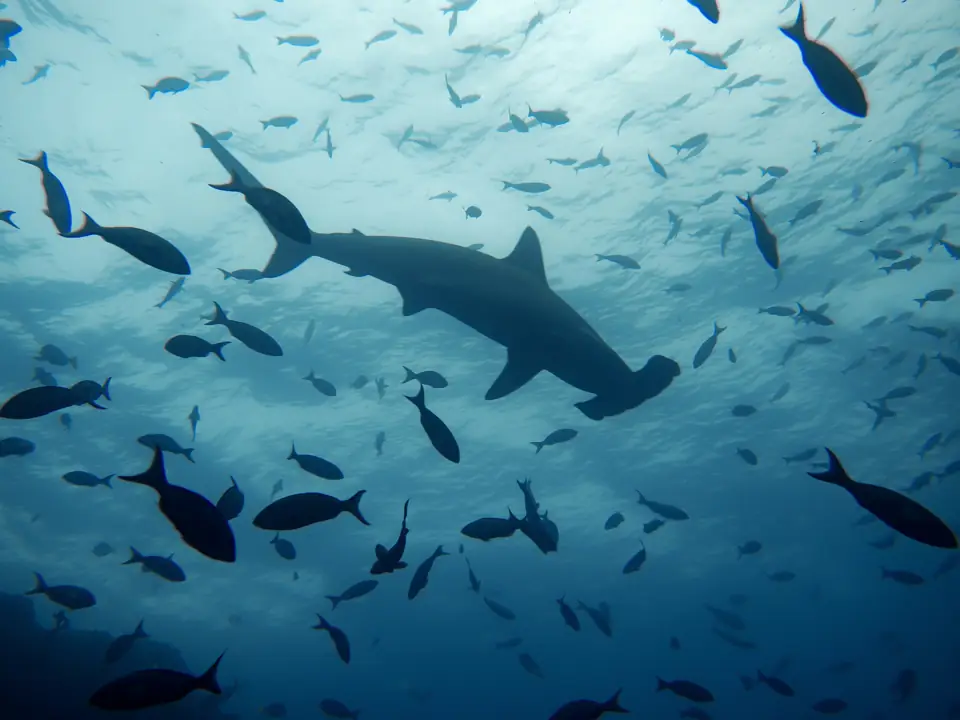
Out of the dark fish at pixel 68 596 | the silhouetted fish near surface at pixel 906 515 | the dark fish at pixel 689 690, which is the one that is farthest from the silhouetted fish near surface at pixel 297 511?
the dark fish at pixel 689 690

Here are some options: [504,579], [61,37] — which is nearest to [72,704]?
[61,37]

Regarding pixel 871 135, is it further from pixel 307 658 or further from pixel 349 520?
pixel 307 658

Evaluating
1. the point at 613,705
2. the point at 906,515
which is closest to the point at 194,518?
the point at 906,515

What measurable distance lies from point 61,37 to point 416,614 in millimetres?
38935

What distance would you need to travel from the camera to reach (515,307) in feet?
15.7

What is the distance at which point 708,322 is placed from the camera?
821 inches

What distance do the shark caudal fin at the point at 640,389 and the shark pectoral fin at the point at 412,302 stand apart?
69.8 inches

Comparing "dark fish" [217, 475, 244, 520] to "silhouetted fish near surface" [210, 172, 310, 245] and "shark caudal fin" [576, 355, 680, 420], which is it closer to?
"silhouetted fish near surface" [210, 172, 310, 245]

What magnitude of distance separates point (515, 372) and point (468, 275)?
1.03 m

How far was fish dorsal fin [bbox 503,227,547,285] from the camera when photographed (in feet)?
17.6

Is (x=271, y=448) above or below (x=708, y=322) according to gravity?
below

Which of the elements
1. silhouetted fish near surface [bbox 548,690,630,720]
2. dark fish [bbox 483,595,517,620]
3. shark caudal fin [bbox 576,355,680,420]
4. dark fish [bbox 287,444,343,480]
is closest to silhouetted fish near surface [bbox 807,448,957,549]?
shark caudal fin [bbox 576,355,680,420]

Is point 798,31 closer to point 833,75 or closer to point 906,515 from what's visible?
point 833,75

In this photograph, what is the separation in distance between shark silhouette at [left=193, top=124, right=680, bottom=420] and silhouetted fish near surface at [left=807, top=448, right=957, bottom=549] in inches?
61.9
